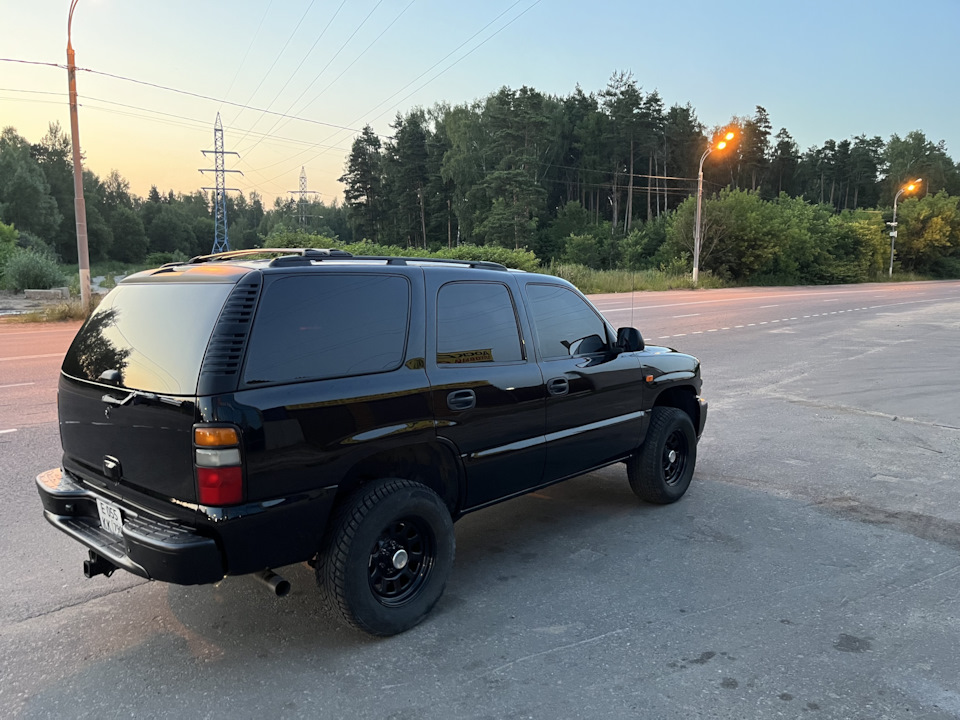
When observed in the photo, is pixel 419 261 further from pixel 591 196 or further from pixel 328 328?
pixel 591 196

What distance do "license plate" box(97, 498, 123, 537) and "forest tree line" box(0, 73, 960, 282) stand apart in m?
45.2

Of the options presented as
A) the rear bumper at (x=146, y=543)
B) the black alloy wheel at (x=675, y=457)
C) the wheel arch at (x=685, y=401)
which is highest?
the wheel arch at (x=685, y=401)

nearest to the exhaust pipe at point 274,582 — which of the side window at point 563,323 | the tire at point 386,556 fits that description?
the tire at point 386,556

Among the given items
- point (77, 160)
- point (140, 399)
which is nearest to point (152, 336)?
point (140, 399)

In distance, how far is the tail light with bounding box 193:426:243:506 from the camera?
2738mm

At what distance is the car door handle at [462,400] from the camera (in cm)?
354

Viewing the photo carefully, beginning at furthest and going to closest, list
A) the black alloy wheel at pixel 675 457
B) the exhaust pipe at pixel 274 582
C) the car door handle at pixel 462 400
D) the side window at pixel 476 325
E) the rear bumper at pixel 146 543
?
the black alloy wheel at pixel 675 457, the side window at pixel 476 325, the car door handle at pixel 462 400, the exhaust pipe at pixel 274 582, the rear bumper at pixel 146 543

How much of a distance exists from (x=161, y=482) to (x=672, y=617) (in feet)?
8.35

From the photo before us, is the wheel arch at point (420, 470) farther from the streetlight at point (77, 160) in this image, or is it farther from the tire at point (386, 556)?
the streetlight at point (77, 160)

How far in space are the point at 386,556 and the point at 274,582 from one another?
21.6 inches

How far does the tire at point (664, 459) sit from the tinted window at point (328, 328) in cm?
239

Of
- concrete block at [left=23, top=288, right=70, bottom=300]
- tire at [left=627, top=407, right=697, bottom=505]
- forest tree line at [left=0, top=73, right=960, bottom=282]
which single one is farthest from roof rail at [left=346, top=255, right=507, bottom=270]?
forest tree line at [left=0, top=73, right=960, bottom=282]

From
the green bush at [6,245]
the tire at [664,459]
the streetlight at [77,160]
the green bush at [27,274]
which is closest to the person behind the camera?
the tire at [664,459]

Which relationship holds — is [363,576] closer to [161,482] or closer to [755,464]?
[161,482]
